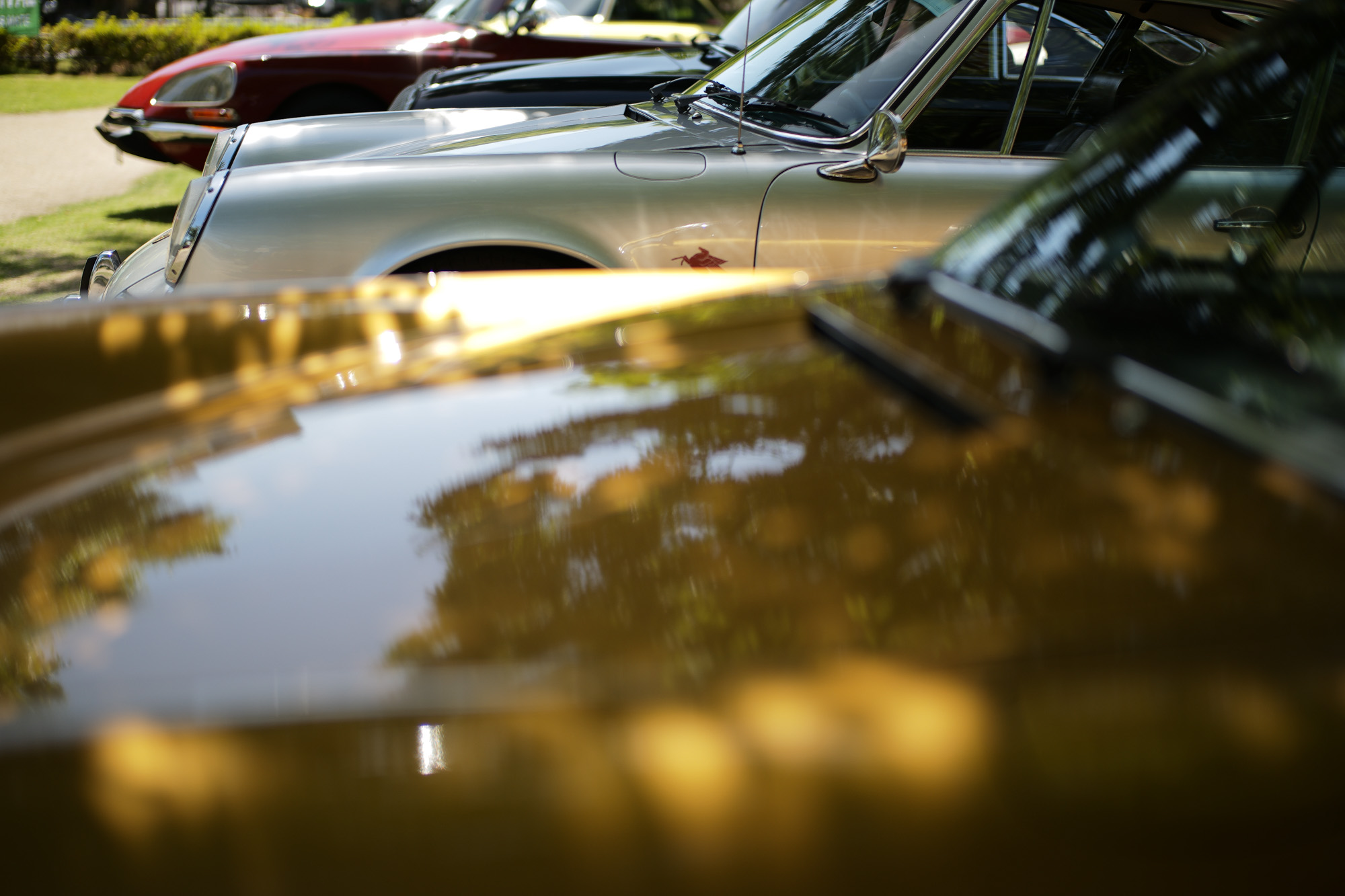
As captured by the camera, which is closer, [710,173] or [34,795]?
[34,795]

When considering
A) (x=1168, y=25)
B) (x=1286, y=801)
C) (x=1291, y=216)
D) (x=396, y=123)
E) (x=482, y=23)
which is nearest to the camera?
(x=1286, y=801)

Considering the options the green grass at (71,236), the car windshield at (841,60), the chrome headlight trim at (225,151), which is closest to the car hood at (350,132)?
the chrome headlight trim at (225,151)

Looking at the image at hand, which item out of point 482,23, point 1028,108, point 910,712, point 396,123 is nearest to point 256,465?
point 910,712

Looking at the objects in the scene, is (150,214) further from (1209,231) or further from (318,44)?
(1209,231)

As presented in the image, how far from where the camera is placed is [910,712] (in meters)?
0.87

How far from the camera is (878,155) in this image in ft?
10.1

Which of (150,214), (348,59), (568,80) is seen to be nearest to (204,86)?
(348,59)

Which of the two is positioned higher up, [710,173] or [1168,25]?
[1168,25]

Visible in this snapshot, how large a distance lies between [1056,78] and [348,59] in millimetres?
5659

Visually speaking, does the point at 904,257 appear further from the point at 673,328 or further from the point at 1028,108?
the point at 673,328

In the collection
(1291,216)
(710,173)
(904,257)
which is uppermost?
(1291,216)

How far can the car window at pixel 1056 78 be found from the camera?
129 inches

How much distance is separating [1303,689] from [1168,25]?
122 inches

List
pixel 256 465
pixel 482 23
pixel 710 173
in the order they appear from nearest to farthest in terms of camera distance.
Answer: pixel 256 465
pixel 710 173
pixel 482 23
